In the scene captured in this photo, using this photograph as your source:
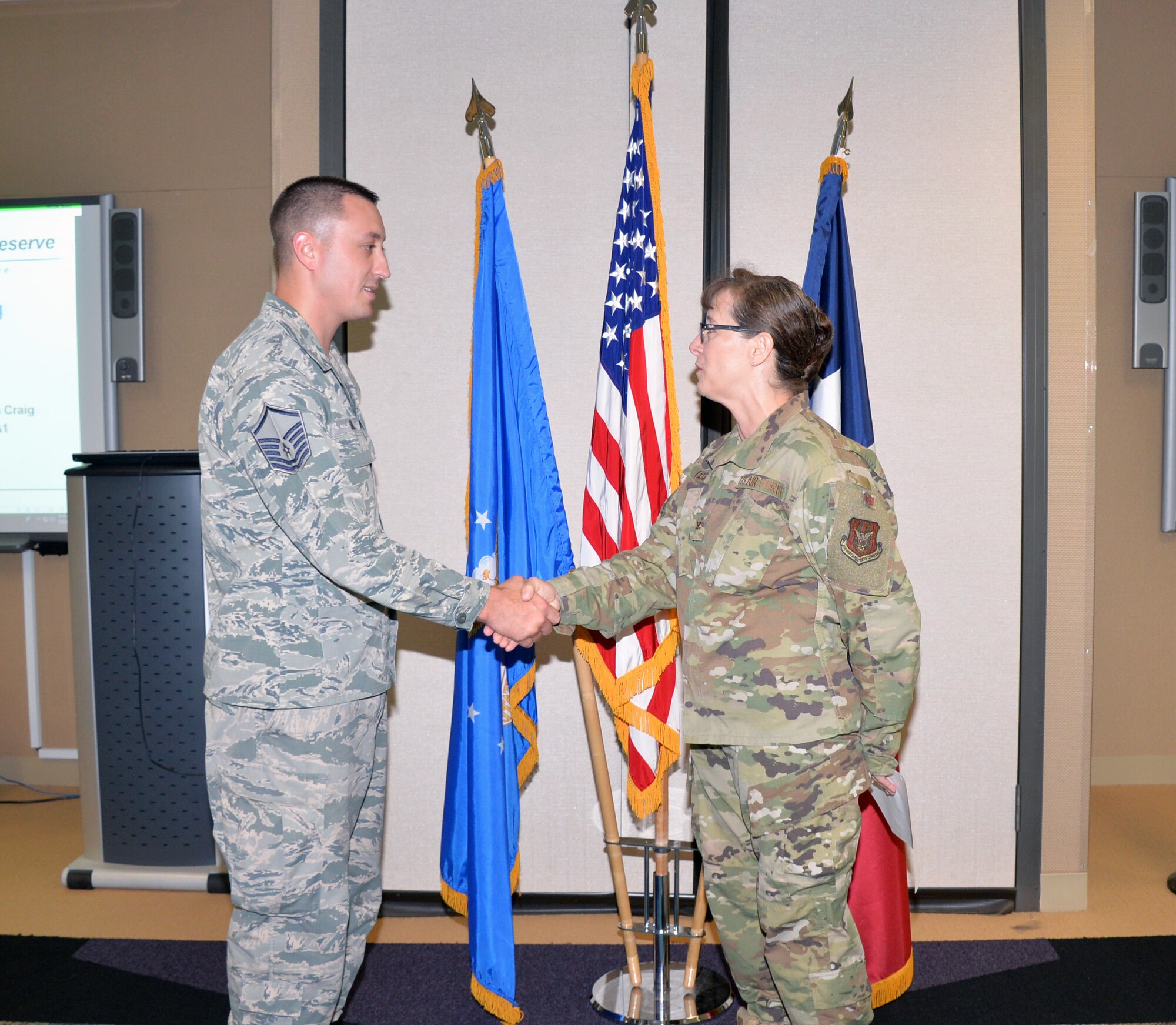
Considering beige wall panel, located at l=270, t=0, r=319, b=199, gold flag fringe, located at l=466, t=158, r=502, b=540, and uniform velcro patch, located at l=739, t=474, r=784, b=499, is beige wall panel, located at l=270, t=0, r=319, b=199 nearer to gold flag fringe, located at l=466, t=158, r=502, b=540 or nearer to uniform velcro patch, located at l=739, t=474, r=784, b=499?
gold flag fringe, located at l=466, t=158, r=502, b=540

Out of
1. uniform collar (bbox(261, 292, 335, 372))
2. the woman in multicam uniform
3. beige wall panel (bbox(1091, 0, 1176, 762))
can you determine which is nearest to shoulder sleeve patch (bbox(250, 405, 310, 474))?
uniform collar (bbox(261, 292, 335, 372))

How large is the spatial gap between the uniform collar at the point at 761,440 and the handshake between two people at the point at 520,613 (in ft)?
1.71

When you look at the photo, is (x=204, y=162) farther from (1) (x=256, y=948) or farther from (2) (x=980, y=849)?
(2) (x=980, y=849)

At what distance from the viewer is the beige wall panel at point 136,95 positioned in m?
4.17

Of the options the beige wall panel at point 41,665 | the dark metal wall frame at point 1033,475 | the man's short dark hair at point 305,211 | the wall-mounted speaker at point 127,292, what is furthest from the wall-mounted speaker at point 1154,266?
the beige wall panel at point 41,665

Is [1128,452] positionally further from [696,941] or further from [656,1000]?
[656,1000]

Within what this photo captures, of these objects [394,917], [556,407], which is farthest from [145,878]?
[556,407]

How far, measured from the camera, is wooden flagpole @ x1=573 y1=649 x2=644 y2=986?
2.51 metres

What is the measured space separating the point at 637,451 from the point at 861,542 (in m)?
0.84

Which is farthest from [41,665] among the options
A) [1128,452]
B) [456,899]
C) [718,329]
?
[1128,452]

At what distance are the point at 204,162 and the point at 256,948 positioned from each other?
348 centimetres

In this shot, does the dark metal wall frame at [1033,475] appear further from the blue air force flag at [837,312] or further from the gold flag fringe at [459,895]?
the gold flag fringe at [459,895]

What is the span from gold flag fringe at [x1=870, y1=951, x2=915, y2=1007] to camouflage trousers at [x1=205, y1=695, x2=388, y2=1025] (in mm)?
1354

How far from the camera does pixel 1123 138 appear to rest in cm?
413
